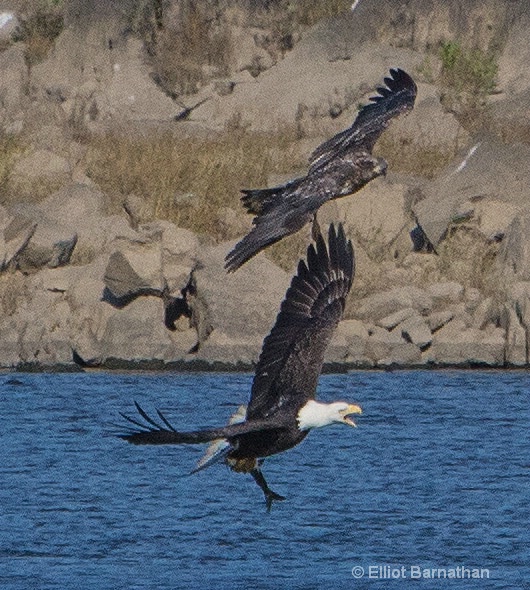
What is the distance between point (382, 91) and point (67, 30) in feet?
59.7

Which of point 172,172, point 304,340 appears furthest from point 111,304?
point 304,340

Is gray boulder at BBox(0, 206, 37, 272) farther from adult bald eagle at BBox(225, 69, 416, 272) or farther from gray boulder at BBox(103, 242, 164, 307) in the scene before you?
adult bald eagle at BBox(225, 69, 416, 272)

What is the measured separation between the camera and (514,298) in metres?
20.1

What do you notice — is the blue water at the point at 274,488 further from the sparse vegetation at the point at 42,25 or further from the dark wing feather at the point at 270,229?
the sparse vegetation at the point at 42,25

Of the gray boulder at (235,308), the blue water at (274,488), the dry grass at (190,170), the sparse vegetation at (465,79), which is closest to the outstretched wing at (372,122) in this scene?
the blue water at (274,488)

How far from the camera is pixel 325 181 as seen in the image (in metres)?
12.2

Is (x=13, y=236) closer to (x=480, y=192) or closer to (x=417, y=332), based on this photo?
(x=417, y=332)

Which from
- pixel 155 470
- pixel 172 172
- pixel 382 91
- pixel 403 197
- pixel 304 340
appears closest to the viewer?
pixel 304 340

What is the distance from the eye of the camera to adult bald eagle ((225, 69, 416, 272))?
35.8ft

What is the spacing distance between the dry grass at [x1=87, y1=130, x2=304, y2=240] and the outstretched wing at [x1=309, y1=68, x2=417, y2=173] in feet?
29.1

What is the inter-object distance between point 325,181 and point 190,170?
12.4m

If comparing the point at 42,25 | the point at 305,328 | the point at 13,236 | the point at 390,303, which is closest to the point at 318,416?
the point at 305,328

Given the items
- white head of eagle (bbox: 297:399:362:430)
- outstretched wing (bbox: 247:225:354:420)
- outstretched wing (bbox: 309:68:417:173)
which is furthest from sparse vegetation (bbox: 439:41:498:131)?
white head of eagle (bbox: 297:399:362:430)

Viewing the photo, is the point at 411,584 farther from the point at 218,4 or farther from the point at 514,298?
the point at 218,4
